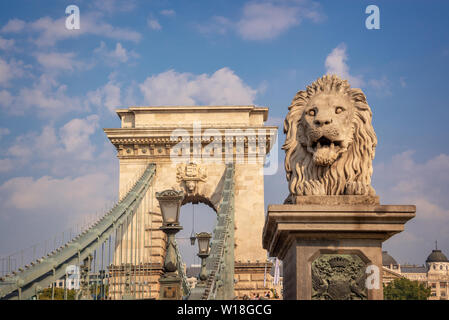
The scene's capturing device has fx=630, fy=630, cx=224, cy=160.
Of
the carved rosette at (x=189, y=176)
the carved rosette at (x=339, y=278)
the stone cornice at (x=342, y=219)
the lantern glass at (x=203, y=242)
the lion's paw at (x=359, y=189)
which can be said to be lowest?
the carved rosette at (x=339, y=278)

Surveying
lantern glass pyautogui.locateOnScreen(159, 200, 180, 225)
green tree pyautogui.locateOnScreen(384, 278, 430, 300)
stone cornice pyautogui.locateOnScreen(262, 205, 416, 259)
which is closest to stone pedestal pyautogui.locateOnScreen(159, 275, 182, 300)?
lantern glass pyautogui.locateOnScreen(159, 200, 180, 225)

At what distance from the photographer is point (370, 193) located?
583cm

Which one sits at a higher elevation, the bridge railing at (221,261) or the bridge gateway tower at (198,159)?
the bridge gateway tower at (198,159)

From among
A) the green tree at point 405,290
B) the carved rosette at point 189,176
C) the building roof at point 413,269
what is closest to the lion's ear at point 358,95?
the carved rosette at point 189,176

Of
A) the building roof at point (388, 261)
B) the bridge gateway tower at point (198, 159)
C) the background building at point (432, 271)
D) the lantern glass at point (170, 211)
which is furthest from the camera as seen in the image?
the building roof at point (388, 261)

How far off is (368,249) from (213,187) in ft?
73.3

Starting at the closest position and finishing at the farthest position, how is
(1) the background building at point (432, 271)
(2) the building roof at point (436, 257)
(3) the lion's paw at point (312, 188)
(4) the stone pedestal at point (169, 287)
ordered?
1. (3) the lion's paw at point (312, 188)
2. (4) the stone pedestal at point (169, 287)
3. (1) the background building at point (432, 271)
4. (2) the building roof at point (436, 257)

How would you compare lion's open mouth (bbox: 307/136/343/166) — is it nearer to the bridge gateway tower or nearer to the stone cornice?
the stone cornice

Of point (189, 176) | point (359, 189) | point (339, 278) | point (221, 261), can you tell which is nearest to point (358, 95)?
point (359, 189)

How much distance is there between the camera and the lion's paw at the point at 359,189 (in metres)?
5.82

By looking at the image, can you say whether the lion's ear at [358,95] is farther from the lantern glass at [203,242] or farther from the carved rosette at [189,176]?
the carved rosette at [189,176]

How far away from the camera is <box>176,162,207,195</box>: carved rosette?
90.1 ft
